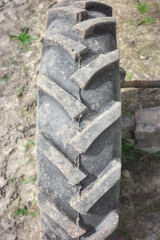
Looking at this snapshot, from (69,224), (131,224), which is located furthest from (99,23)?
(131,224)

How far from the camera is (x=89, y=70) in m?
1.08

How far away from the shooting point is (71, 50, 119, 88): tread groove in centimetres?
107

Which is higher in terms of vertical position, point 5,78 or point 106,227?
point 5,78

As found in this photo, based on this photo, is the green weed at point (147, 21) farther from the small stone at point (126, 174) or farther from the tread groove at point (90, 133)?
the tread groove at point (90, 133)

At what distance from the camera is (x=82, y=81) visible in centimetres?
107

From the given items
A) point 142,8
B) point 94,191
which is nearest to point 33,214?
point 94,191

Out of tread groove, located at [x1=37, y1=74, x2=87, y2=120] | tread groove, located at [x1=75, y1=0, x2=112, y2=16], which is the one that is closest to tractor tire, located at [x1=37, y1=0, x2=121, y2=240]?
tread groove, located at [x1=37, y1=74, x2=87, y2=120]

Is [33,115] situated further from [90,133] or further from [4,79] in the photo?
[90,133]

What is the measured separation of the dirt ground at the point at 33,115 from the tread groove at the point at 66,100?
925 millimetres

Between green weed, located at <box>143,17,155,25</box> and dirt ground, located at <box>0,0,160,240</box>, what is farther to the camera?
green weed, located at <box>143,17,155,25</box>

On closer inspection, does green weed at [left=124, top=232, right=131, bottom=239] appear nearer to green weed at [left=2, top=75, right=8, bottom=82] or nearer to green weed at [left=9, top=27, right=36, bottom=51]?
green weed at [left=2, top=75, right=8, bottom=82]

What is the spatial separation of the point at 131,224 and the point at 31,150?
34.3 inches

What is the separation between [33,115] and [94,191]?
1.29 metres

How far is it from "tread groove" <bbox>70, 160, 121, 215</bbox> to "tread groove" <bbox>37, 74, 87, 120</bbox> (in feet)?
0.82
